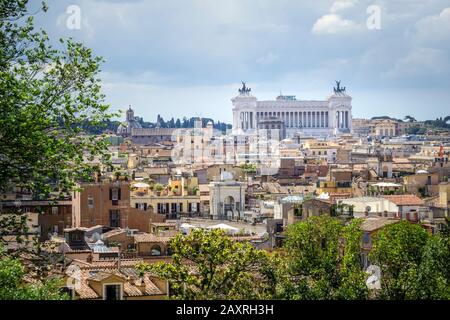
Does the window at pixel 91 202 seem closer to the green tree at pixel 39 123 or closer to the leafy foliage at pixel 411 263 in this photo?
the leafy foliage at pixel 411 263

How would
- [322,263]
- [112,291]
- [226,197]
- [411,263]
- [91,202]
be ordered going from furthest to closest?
[226,197], [91,202], [322,263], [411,263], [112,291]

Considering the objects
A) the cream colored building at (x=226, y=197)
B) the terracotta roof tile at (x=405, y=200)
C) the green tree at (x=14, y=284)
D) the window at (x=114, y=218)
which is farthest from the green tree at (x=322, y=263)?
the cream colored building at (x=226, y=197)

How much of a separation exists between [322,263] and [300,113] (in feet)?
396

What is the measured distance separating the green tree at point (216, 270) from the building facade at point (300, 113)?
385 ft

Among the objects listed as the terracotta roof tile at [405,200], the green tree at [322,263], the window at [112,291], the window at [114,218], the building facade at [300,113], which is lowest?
the window at [112,291]

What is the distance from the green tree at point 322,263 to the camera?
550 inches

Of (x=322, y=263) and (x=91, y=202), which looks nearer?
(x=322, y=263)

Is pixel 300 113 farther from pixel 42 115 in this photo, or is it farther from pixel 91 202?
pixel 42 115

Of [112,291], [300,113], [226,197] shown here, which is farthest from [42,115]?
[300,113]

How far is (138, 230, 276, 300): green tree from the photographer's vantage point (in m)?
12.9

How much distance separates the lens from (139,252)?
21484 millimetres

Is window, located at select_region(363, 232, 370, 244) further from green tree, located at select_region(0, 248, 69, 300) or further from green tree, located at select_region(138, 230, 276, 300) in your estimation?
green tree, located at select_region(0, 248, 69, 300)

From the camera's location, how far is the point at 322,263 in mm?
16297

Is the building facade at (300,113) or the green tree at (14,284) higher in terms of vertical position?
the building facade at (300,113)
